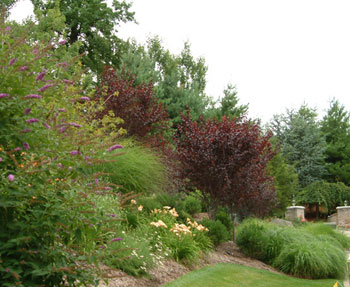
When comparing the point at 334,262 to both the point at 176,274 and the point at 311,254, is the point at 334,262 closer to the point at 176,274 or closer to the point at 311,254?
the point at 311,254

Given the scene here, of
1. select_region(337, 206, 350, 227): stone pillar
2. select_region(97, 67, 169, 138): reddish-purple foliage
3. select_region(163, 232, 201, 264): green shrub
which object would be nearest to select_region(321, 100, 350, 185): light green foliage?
select_region(337, 206, 350, 227): stone pillar

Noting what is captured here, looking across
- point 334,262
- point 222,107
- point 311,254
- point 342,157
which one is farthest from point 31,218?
point 342,157

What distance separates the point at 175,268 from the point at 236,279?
1.01 m

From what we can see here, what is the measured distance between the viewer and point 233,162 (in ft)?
28.5

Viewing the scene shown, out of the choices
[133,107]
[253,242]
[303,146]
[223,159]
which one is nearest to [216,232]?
[253,242]

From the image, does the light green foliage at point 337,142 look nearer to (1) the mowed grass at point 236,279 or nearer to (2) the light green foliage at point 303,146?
(2) the light green foliage at point 303,146

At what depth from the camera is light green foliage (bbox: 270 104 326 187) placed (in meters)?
30.2

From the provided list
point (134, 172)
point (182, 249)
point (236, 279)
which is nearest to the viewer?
point (236, 279)

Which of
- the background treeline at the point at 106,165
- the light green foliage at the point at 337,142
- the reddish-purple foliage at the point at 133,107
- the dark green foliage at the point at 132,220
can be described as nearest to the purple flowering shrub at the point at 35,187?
the background treeline at the point at 106,165

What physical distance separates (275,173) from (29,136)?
53.7 ft

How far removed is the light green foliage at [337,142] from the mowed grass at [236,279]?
83.7 ft

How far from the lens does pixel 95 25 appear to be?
22969mm

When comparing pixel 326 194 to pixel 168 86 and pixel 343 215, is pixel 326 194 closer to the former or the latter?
pixel 343 215

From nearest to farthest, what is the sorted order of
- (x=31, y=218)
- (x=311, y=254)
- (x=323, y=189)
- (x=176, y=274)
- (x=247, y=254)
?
(x=31, y=218) < (x=176, y=274) < (x=311, y=254) < (x=247, y=254) < (x=323, y=189)
